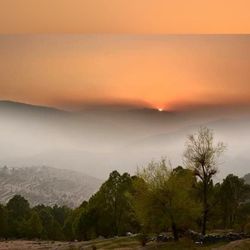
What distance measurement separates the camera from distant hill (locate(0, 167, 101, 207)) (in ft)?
11.9

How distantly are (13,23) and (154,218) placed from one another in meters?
1.78

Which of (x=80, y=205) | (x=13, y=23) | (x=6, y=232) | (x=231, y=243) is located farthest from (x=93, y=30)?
(x=231, y=243)

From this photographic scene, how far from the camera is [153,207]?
3.34 meters

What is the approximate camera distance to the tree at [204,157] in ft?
11.3

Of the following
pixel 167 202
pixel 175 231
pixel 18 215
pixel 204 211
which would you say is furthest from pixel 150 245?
pixel 18 215

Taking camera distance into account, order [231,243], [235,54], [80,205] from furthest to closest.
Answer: [235,54] < [80,205] < [231,243]

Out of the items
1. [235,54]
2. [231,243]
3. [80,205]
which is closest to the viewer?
[231,243]

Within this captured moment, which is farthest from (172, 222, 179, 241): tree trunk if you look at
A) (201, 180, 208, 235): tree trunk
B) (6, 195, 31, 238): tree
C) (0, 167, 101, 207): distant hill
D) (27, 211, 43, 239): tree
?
(6, 195, 31, 238): tree

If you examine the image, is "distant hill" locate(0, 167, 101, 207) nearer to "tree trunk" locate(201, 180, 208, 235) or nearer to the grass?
the grass

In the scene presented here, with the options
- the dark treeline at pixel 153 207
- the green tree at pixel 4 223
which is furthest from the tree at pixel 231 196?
the green tree at pixel 4 223

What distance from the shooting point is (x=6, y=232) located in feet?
11.6

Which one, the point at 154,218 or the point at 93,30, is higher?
the point at 93,30

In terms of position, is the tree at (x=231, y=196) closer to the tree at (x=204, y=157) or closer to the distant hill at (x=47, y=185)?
the tree at (x=204, y=157)

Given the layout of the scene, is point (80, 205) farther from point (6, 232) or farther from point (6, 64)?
point (6, 64)
